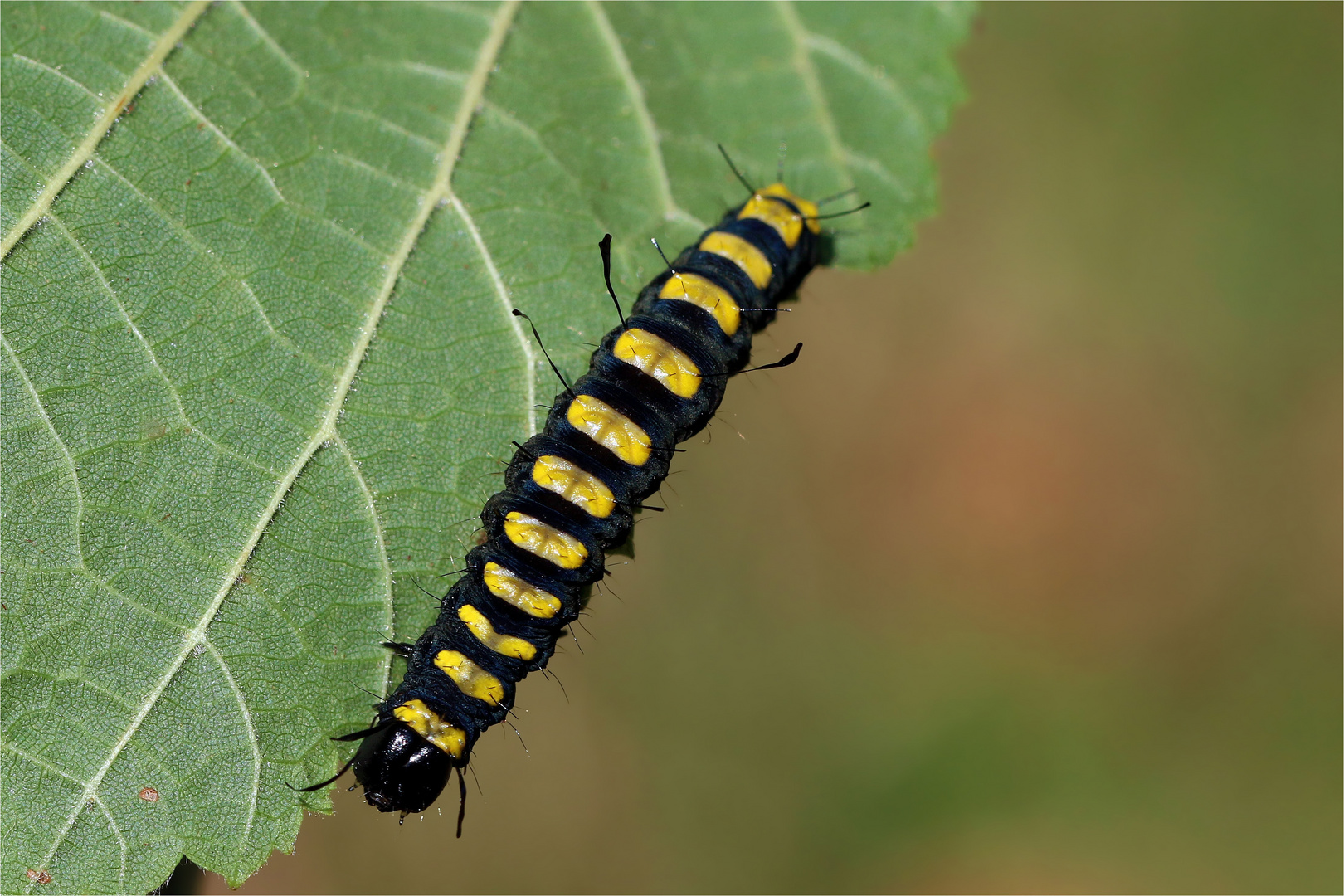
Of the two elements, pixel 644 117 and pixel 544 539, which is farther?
pixel 644 117

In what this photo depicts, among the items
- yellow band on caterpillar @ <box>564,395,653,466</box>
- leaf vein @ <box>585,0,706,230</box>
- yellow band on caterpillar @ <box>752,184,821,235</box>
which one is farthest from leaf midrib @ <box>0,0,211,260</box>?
yellow band on caterpillar @ <box>752,184,821,235</box>

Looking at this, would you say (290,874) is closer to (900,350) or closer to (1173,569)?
(900,350)

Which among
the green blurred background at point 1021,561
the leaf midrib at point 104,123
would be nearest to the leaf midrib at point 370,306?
the leaf midrib at point 104,123

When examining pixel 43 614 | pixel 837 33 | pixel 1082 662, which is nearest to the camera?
pixel 43 614

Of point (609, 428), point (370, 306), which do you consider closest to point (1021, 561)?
point (609, 428)

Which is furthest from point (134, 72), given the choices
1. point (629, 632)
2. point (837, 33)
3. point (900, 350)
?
point (900, 350)

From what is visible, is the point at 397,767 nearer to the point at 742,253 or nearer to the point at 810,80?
the point at 742,253
